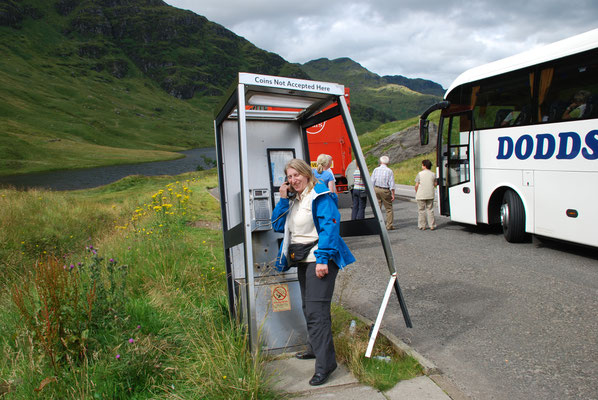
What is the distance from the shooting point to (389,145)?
1451 inches

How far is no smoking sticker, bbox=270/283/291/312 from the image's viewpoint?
448cm

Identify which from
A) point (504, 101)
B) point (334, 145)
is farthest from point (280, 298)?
point (334, 145)

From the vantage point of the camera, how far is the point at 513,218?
912cm

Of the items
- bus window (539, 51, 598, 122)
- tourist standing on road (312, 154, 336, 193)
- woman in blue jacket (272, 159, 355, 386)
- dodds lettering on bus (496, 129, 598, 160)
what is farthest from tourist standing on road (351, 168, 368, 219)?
woman in blue jacket (272, 159, 355, 386)

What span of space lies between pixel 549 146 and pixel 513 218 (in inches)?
62.6

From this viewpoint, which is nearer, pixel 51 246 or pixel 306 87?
pixel 306 87

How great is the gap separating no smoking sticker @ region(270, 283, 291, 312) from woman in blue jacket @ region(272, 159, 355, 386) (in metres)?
0.54

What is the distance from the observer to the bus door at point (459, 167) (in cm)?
1034

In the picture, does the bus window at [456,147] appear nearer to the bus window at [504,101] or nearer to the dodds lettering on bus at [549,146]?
the bus window at [504,101]

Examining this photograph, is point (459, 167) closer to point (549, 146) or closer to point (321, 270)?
point (549, 146)

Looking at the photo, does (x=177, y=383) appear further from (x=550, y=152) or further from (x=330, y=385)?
(x=550, y=152)

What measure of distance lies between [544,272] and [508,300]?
1.67 meters

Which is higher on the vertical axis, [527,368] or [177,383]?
[177,383]

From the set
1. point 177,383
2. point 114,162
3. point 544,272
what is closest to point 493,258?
point 544,272
